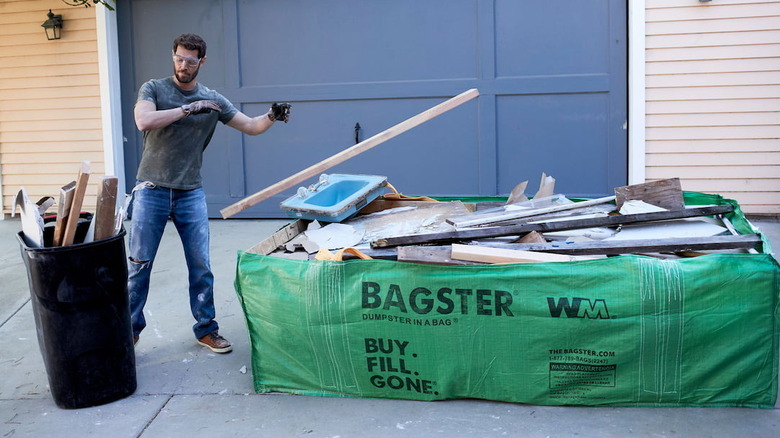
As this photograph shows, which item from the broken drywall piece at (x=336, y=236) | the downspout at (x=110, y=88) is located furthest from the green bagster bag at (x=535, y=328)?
the downspout at (x=110, y=88)

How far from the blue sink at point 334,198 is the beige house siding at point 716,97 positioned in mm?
3720

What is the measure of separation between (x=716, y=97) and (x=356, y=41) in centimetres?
363

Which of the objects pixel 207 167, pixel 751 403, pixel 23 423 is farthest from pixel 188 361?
pixel 207 167

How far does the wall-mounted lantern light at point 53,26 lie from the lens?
820 cm

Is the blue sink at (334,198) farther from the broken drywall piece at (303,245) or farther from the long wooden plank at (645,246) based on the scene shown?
the long wooden plank at (645,246)

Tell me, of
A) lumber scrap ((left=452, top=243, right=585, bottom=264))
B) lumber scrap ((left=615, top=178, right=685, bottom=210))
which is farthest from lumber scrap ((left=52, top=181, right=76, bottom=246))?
lumber scrap ((left=615, top=178, right=685, bottom=210))

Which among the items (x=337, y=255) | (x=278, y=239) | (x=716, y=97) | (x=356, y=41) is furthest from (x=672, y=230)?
(x=356, y=41)

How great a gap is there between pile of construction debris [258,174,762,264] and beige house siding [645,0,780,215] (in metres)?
3.14

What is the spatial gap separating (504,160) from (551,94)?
2.67ft

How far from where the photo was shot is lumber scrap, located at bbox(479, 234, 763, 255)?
364 cm

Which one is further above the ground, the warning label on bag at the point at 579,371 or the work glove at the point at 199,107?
the work glove at the point at 199,107

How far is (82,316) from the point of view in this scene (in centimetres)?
373

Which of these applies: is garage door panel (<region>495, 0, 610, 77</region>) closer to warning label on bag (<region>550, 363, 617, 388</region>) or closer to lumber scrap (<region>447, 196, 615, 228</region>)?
lumber scrap (<region>447, 196, 615, 228</region>)

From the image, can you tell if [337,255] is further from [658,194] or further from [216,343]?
[658,194]
